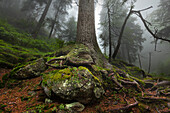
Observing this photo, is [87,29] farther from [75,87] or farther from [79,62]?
[75,87]

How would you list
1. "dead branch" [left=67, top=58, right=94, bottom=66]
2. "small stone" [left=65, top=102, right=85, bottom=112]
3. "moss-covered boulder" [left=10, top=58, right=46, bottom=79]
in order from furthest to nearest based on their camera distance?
"moss-covered boulder" [left=10, top=58, right=46, bottom=79] → "dead branch" [left=67, top=58, right=94, bottom=66] → "small stone" [left=65, top=102, right=85, bottom=112]

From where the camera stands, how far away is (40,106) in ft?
6.67

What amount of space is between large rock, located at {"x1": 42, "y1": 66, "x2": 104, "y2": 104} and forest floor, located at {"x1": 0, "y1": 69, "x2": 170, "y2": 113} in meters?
0.25

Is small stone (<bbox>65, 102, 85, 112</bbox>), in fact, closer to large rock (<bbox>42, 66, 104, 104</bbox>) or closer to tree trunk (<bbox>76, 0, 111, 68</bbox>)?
large rock (<bbox>42, 66, 104, 104</bbox>)

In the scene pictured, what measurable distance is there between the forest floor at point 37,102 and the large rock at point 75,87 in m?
0.25

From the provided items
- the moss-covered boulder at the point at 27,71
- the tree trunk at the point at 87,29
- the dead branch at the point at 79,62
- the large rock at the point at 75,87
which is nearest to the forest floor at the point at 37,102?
the large rock at the point at 75,87

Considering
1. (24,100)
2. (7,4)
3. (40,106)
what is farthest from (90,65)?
(7,4)

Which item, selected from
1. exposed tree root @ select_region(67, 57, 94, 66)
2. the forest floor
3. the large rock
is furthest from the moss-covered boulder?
exposed tree root @ select_region(67, 57, 94, 66)

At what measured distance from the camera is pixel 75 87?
2.13m

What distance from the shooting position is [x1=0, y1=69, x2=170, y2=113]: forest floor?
202 centimetres

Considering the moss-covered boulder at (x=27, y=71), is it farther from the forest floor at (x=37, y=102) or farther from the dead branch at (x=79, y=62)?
the dead branch at (x=79, y=62)

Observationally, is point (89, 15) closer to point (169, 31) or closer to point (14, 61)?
point (14, 61)

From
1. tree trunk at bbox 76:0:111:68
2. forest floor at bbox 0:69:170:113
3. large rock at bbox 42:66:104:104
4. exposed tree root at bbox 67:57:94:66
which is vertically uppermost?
tree trunk at bbox 76:0:111:68

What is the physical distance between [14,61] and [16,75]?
1710 millimetres
